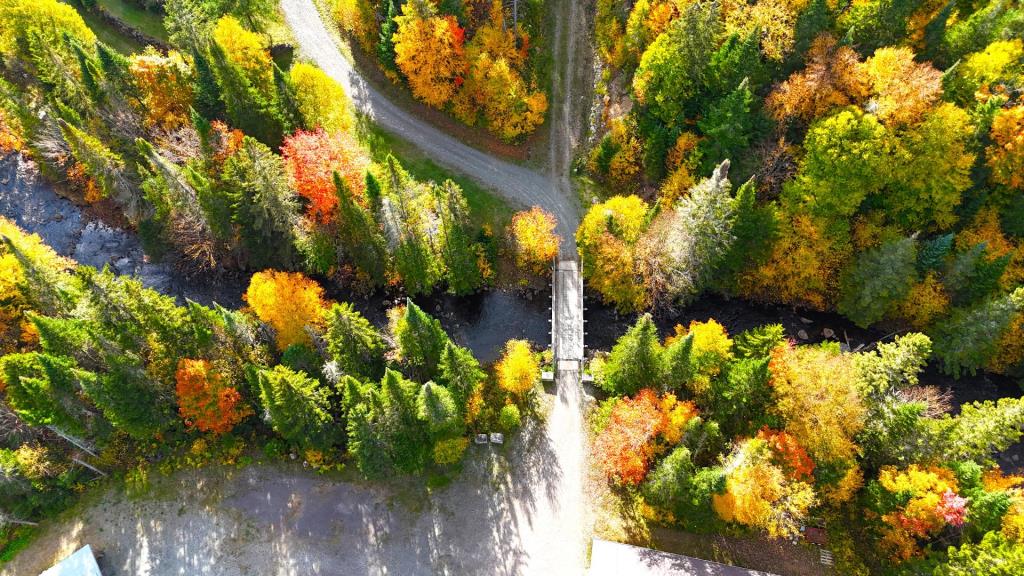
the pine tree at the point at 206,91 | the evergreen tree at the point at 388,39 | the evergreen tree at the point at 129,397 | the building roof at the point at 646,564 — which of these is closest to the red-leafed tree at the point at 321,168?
the pine tree at the point at 206,91

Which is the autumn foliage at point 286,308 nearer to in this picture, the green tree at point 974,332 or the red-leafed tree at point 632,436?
the red-leafed tree at point 632,436

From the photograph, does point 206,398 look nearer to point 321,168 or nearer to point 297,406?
point 297,406

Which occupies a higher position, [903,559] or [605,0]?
[605,0]

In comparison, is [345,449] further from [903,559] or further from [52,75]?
[52,75]

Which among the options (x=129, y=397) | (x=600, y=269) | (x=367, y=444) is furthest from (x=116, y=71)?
(x=600, y=269)

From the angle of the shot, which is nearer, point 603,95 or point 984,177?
point 984,177

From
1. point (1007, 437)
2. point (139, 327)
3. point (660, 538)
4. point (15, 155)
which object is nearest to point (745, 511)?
point (660, 538)
